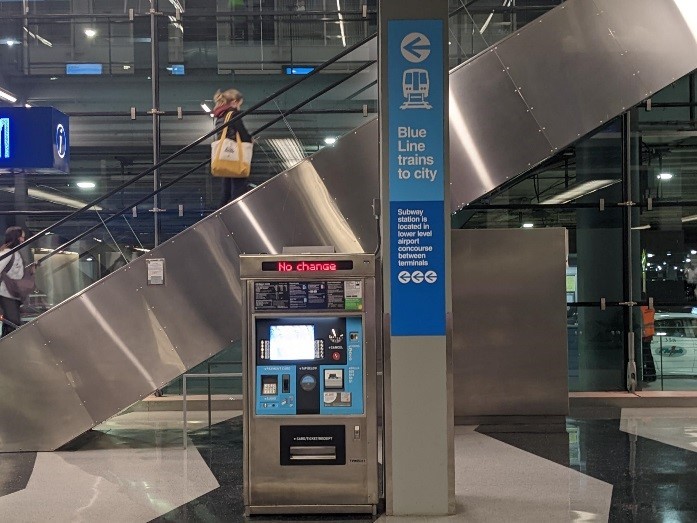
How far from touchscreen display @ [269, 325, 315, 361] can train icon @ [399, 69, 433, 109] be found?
5.68 ft

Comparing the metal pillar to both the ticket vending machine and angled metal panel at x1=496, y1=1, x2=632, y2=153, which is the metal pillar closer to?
angled metal panel at x1=496, y1=1, x2=632, y2=153

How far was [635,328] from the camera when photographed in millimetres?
11750

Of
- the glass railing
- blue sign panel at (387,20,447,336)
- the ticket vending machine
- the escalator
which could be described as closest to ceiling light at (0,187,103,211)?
the glass railing

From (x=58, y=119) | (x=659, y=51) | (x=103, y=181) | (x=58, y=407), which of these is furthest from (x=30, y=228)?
(x=659, y=51)

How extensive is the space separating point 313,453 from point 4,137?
5306 millimetres

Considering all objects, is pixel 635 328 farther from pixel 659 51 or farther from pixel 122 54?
pixel 122 54

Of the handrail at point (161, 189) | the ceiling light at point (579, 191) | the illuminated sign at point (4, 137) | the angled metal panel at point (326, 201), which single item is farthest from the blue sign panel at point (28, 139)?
the ceiling light at point (579, 191)

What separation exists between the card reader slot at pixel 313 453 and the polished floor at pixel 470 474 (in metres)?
0.42

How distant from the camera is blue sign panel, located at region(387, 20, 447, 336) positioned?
607 cm

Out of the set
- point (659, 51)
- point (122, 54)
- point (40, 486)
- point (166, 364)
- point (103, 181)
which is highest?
point (122, 54)

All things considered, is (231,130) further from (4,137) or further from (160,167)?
(160,167)

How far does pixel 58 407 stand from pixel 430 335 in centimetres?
442

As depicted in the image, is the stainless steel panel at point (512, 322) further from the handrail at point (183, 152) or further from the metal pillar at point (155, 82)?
the metal pillar at point (155, 82)

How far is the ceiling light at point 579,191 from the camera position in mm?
11875
